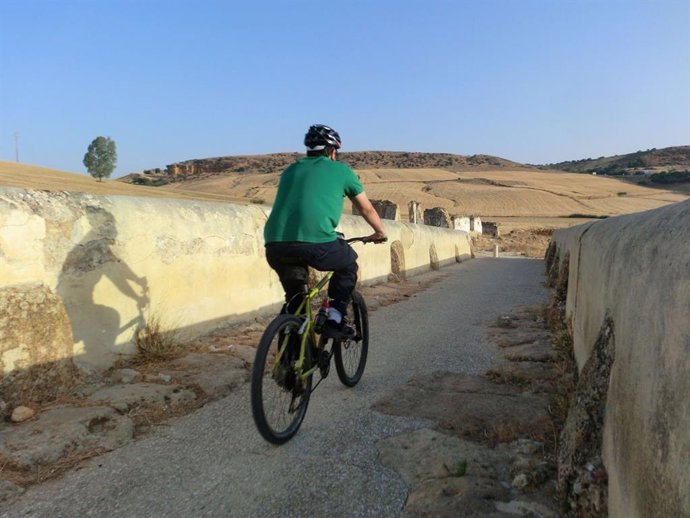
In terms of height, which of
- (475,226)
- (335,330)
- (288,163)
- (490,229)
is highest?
(288,163)

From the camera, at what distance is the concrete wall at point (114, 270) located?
3.60 m

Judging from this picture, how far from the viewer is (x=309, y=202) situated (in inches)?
134

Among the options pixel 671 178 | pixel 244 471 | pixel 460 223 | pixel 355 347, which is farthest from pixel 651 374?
pixel 671 178

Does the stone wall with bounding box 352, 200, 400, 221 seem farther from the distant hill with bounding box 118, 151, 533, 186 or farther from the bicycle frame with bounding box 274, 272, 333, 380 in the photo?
the distant hill with bounding box 118, 151, 533, 186

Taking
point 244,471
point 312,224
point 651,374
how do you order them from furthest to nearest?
point 312,224 → point 244,471 → point 651,374

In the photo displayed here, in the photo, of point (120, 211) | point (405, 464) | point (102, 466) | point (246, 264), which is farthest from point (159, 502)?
point (246, 264)

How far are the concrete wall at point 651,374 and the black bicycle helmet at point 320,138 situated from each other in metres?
2.02

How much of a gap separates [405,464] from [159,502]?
1266 mm

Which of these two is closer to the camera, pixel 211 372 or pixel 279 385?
pixel 279 385

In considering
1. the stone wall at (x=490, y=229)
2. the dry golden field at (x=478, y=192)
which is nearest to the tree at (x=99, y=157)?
the dry golden field at (x=478, y=192)

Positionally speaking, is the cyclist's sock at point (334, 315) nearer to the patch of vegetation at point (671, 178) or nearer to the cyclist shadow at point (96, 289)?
the cyclist shadow at point (96, 289)

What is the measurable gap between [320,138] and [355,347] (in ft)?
5.86

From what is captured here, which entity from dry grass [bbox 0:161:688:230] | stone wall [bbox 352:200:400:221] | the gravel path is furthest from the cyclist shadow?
dry grass [bbox 0:161:688:230]

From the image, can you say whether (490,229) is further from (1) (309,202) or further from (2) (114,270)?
(1) (309,202)
